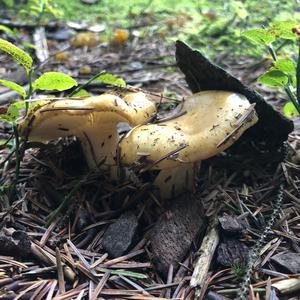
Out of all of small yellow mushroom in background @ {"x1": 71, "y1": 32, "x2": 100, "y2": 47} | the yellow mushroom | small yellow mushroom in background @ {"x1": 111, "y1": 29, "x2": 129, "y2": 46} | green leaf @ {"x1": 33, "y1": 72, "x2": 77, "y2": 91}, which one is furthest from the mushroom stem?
small yellow mushroom in background @ {"x1": 71, "y1": 32, "x2": 100, "y2": 47}

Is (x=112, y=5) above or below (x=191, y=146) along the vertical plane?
below

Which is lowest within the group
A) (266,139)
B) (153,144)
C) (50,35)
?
(50,35)

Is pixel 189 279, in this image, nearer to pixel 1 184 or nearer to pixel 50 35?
pixel 1 184

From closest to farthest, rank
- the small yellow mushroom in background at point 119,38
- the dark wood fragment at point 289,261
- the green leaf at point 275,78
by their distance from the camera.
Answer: the dark wood fragment at point 289,261, the green leaf at point 275,78, the small yellow mushroom in background at point 119,38

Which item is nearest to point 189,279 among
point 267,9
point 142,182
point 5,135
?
point 142,182

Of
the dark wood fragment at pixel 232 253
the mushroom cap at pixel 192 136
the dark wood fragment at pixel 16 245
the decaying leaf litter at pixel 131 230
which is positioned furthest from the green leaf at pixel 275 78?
the dark wood fragment at pixel 16 245

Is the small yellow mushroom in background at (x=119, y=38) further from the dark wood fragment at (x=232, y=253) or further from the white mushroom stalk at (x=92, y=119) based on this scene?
the dark wood fragment at (x=232, y=253)

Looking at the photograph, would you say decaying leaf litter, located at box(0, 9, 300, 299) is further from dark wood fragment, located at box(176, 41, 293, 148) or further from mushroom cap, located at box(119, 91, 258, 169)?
mushroom cap, located at box(119, 91, 258, 169)

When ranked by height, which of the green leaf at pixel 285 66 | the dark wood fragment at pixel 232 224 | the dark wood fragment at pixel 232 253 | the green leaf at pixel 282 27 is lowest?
the dark wood fragment at pixel 232 253
